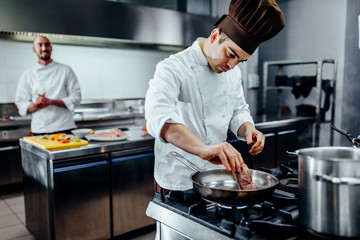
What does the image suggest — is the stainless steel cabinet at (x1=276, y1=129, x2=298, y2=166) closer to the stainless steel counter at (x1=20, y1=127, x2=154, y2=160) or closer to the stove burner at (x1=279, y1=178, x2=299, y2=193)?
the stainless steel counter at (x1=20, y1=127, x2=154, y2=160)

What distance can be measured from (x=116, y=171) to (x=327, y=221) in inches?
85.2

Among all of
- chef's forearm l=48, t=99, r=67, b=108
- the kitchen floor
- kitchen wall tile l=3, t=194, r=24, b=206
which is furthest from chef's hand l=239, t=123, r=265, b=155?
kitchen wall tile l=3, t=194, r=24, b=206

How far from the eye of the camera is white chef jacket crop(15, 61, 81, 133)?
3.89 metres

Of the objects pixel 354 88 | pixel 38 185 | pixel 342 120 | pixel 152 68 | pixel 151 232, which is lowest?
pixel 151 232

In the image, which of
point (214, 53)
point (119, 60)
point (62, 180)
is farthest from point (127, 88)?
point (214, 53)

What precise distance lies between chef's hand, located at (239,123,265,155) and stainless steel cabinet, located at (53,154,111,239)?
1.38 m

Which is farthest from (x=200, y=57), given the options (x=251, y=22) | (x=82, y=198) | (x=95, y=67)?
(x=95, y=67)

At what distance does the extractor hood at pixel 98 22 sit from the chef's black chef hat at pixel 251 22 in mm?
3554

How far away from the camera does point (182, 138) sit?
4.46 feet

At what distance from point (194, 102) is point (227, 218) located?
0.78 m

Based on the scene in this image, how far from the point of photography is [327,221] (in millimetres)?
943

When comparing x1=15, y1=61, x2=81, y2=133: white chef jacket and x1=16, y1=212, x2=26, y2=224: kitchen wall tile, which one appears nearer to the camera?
x1=16, y1=212, x2=26, y2=224: kitchen wall tile

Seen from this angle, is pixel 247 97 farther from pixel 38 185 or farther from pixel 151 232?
pixel 38 185

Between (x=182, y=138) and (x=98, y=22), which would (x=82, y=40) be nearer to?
(x=98, y=22)
